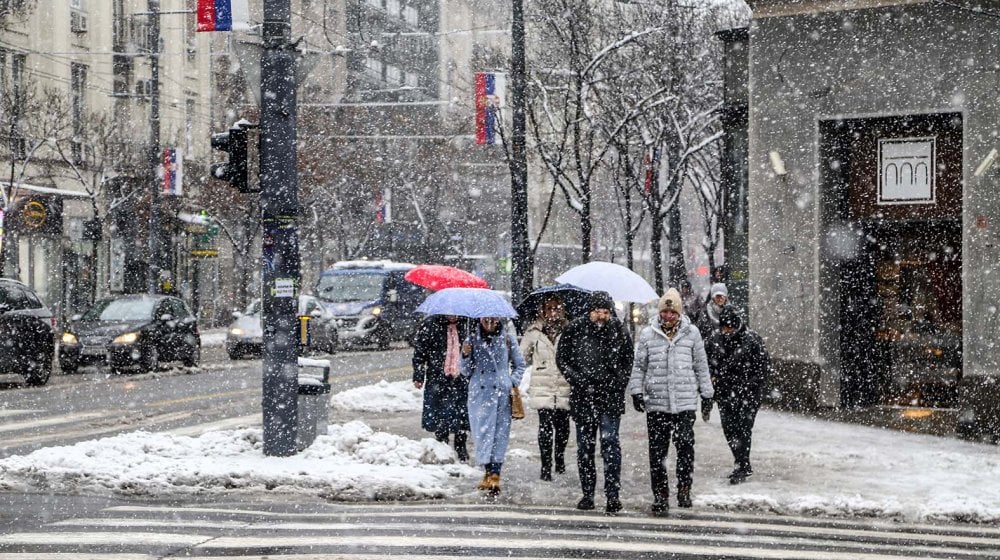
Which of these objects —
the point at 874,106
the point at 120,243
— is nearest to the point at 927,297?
the point at 874,106

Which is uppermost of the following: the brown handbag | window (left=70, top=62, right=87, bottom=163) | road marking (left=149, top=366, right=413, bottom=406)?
window (left=70, top=62, right=87, bottom=163)

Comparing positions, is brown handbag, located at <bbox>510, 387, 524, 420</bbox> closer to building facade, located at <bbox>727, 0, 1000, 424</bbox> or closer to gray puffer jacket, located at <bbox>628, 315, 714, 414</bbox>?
gray puffer jacket, located at <bbox>628, 315, 714, 414</bbox>

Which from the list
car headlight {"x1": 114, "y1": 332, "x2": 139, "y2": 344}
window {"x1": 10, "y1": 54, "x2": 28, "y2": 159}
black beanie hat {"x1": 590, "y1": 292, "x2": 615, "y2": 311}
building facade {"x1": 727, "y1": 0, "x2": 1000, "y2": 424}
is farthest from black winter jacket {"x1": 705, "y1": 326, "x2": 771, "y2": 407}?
window {"x1": 10, "y1": 54, "x2": 28, "y2": 159}

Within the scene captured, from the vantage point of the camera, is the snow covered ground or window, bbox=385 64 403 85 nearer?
the snow covered ground

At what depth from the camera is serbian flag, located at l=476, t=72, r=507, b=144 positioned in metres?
23.9

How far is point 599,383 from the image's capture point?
34.4 feet

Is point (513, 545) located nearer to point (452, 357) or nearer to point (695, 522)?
point (695, 522)

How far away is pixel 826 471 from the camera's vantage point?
1272cm

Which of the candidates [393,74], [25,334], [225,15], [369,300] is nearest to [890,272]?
[225,15]

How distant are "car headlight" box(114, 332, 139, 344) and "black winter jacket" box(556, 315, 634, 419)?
54.7ft

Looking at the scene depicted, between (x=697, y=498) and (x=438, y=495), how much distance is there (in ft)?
6.53

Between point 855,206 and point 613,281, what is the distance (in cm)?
568

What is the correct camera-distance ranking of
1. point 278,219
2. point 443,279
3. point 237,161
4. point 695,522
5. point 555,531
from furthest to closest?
point 443,279 → point 237,161 → point 278,219 → point 695,522 → point 555,531

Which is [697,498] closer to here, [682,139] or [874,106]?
[874,106]
